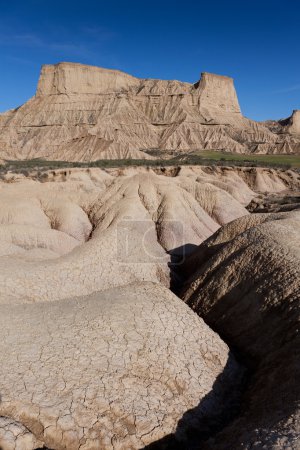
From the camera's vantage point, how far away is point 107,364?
15.3 feet

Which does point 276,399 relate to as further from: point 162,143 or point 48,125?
point 48,125

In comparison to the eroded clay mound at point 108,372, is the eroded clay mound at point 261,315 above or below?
above

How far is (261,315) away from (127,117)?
222 ft


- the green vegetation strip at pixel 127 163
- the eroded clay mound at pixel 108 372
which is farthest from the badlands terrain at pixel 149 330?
the green vegetation strip at pixel 127 163

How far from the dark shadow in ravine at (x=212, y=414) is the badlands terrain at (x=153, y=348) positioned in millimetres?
13

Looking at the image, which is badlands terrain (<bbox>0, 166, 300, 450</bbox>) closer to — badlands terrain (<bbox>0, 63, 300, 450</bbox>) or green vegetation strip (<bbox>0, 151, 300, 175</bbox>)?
badlands terrain (<bbox>0, 63, 300, 450</bbox>)

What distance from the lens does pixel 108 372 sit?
457cm

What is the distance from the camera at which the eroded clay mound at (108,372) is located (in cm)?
396

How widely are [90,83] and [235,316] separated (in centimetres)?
7737

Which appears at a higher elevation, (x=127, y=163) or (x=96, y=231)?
(x=127, y=163)

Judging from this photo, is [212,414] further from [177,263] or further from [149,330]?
[177,263]

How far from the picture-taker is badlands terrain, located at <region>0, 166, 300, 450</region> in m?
3.93

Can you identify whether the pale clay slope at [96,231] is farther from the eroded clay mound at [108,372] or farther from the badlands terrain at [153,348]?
the eroded clay mound at [108,372]

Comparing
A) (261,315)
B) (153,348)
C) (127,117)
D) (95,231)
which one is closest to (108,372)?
(153,348)
